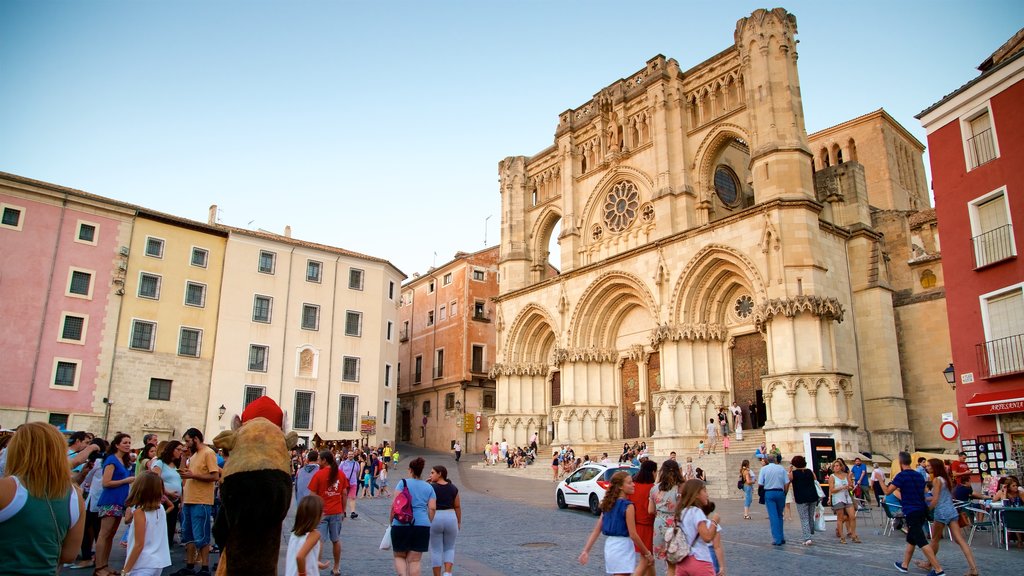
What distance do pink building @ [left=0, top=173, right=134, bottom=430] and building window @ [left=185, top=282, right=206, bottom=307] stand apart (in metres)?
2.93

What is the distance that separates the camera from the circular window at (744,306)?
27094 mm

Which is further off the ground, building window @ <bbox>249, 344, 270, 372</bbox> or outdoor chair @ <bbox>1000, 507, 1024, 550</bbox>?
building window @ <bbox>249, 344, 270, 372</bbox>

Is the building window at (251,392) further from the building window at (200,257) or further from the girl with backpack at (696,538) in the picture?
the girl with backpack at (696,538)

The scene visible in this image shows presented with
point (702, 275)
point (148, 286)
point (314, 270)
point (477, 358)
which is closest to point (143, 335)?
point (148, 286)

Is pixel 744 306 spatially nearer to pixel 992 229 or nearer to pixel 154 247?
pixel 992 229

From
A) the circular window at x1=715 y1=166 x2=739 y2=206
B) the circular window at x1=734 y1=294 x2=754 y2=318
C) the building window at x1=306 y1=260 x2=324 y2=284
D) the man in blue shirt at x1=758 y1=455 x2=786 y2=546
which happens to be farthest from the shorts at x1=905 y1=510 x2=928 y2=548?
the building window at x1=306 y1=260 x2=324 y2=284

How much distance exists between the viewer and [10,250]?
29.6 m

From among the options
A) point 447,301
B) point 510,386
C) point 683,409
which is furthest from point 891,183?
point 447,301

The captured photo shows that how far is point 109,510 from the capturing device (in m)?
8.34

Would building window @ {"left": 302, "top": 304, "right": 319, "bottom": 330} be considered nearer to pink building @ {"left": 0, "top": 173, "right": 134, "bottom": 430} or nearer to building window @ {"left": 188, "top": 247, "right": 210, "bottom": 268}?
building window @ {"left": 188, "top": 247, "right": 210, "bottom": 268}

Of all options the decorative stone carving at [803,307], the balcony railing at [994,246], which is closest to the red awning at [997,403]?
the balcony railing at [994,246]

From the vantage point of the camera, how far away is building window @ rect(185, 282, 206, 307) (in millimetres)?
33737

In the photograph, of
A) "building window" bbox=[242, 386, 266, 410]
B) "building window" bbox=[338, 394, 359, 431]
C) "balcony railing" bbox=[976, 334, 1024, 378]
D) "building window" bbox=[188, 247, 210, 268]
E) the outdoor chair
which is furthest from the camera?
"building window" bbox=[338, 394, 359, 431]

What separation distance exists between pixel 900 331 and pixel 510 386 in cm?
1804
